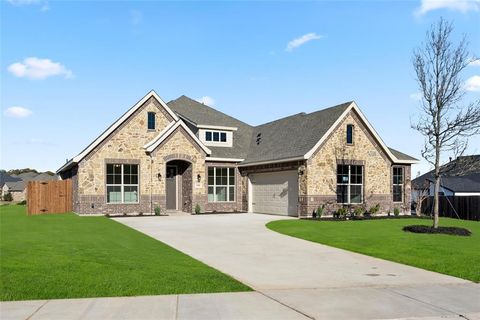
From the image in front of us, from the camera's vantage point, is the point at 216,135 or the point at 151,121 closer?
the point at 151,121

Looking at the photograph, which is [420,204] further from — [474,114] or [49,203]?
[49,203]

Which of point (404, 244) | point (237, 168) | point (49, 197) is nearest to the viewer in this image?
point (404, 244)

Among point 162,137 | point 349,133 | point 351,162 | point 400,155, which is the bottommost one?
point 351,162

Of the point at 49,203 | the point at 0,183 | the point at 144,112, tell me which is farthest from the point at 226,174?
the point at 0,183

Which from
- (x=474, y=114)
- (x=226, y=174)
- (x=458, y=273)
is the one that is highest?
(x=474, y=114)

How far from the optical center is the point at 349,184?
87.9 feet

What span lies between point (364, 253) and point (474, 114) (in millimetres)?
9265

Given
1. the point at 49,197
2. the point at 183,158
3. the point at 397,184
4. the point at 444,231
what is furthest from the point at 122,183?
the point at 444,231

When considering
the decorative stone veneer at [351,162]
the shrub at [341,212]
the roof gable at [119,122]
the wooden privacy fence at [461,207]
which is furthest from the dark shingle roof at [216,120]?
the wooden privacy fence at [461,207]

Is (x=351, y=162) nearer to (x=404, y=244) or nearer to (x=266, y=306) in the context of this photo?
(x=404, y=244)

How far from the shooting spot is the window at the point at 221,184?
29.2 metres

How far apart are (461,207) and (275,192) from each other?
11754mm

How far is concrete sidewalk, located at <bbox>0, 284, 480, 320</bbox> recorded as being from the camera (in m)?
6.40

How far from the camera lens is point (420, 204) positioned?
99.6 feet
